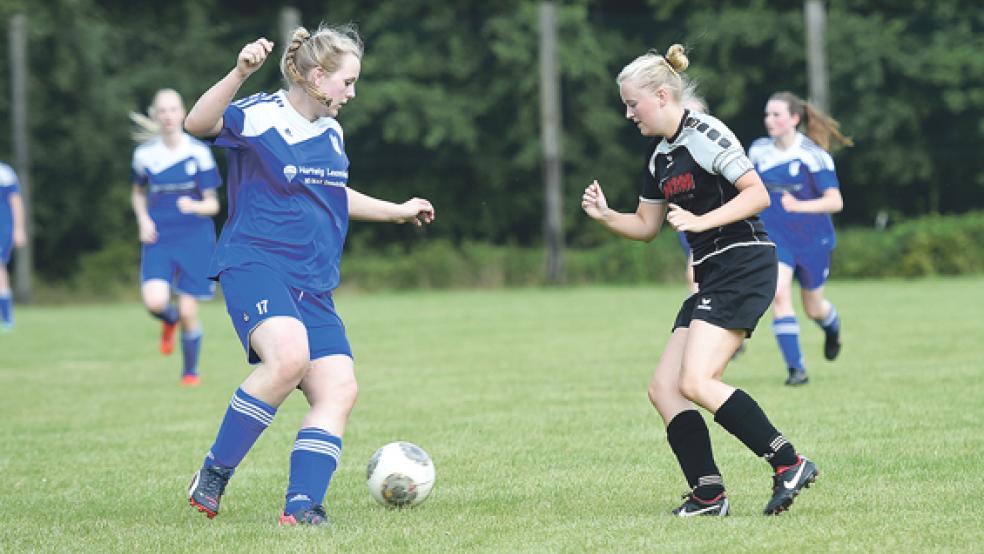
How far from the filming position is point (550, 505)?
228 inches

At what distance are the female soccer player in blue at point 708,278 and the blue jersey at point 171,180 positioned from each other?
6461 millimetres

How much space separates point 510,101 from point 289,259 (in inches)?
797

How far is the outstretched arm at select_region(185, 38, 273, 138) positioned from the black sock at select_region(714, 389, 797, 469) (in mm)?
2041

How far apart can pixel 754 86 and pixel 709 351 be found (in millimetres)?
19023

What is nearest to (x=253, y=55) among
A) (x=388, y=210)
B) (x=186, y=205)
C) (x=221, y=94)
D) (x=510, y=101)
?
(x=221, y=94)

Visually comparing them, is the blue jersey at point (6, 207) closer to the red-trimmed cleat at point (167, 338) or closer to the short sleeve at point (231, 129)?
the red-trimmed cleat at point (167, 338)

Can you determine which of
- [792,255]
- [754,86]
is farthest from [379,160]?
[792,255]

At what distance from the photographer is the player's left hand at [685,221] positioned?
5258 mm

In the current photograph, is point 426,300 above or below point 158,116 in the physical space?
below

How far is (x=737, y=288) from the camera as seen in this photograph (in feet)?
17.9

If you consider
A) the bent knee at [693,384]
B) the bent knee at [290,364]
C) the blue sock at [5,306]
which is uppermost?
the bent knee at [290,364]

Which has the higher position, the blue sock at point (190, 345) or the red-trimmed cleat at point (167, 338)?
the blue sock at point (190, 345)

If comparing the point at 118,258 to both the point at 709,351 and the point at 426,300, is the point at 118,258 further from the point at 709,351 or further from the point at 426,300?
the point at 709,351

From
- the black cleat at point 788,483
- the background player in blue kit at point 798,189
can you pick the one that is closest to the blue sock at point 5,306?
the background player in blue kit at point 798,189
